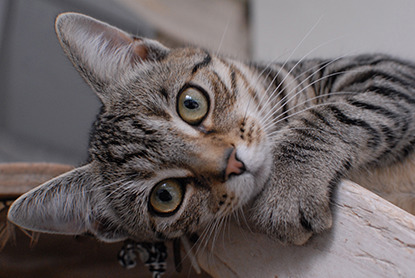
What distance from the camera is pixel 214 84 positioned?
113 cm

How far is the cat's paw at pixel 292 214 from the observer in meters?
0.82

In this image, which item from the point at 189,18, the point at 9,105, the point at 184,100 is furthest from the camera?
the point at 189,18

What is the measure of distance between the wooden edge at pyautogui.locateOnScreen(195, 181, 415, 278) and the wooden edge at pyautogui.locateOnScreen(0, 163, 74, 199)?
0.70 m

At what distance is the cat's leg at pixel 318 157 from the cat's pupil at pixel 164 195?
0.86ft

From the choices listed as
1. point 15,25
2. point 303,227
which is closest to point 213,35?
point 15,25

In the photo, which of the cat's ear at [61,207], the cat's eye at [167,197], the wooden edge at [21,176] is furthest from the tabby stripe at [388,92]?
the wooden edge at [21,176]

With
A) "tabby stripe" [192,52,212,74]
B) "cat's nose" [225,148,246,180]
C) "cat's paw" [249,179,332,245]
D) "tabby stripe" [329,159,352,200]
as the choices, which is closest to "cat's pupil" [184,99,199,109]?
"tabby stripe" [192,52,212,74]

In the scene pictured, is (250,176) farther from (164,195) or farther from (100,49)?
(100,49)

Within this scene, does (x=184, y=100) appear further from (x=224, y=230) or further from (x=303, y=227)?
(x=303, y=227)

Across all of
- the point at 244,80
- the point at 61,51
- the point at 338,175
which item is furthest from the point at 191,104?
the point at 61,51

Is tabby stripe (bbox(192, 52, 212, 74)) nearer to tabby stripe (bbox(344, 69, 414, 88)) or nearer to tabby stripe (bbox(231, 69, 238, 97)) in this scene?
tabby stripe (bbox(231, 69, 238, 97))

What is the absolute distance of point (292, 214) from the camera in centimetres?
Answer: 86

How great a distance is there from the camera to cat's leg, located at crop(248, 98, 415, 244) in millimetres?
848

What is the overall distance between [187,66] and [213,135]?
0.32m
